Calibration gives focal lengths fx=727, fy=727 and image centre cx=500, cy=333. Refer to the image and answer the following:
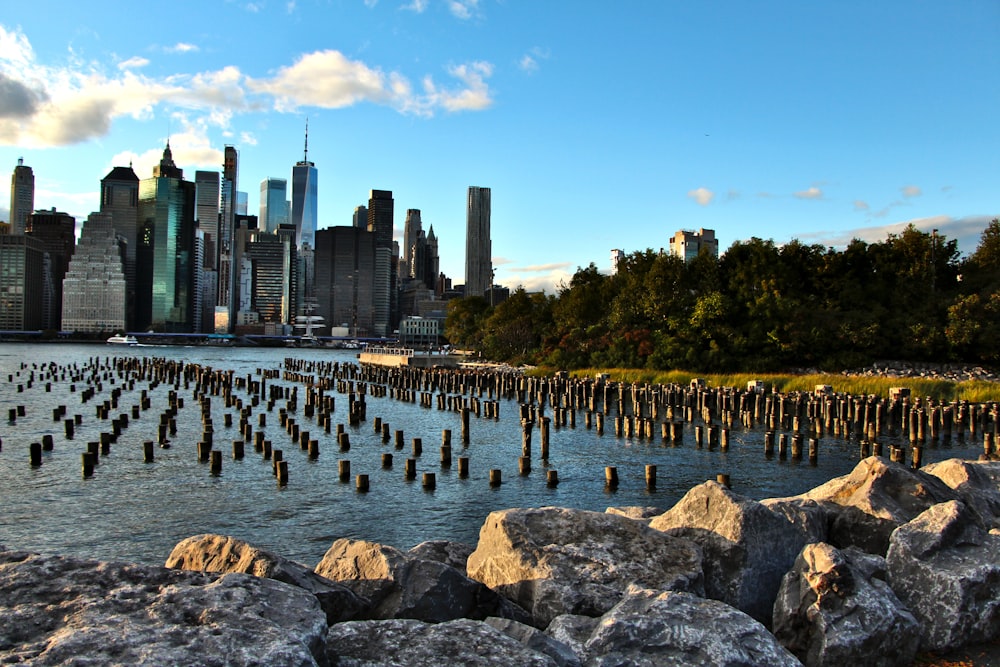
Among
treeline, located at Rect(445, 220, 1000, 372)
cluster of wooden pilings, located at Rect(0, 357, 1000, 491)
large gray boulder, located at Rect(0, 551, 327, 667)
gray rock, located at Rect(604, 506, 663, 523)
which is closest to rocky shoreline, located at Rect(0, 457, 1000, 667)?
large gray boulder, located at Rect(0, 551, 327, 667)

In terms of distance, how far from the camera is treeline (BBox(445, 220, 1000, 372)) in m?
66.2

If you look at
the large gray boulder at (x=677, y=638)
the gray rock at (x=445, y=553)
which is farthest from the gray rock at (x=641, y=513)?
the large gray boulder at (x=677, y=638)

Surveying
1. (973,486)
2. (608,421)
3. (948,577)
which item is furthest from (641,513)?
(608,421)

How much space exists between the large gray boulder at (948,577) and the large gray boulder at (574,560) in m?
2.99

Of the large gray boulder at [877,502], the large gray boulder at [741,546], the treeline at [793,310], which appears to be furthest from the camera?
the treeline at [793,310]

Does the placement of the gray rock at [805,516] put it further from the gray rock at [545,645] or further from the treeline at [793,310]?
the treeline at [793,310]

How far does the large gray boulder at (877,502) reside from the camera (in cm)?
1298

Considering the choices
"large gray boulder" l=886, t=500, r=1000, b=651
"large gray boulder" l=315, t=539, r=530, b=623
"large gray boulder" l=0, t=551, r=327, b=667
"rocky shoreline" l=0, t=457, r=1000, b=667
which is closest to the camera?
"large gray boulder" l=0, t=551, r=327, b=667

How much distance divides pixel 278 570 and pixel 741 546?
6.79 m

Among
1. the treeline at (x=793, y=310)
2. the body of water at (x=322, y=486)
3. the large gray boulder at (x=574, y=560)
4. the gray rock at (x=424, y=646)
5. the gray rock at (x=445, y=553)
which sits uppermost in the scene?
the treeline at (x=793, y=310)

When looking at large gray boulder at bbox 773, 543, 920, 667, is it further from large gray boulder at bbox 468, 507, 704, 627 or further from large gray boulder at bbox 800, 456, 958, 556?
large gray boulder at bbox 800, 456, 958, 556

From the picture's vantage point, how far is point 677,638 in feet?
25.2

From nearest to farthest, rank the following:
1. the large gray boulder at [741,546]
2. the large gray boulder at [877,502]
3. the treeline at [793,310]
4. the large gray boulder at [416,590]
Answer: the large gray boulder at [416,590]
the large gray boulder at [741,546]
the large gray boulder at [877,502]
the treeline at [793,310]

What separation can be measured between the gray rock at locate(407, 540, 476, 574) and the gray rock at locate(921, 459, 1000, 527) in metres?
9.77
